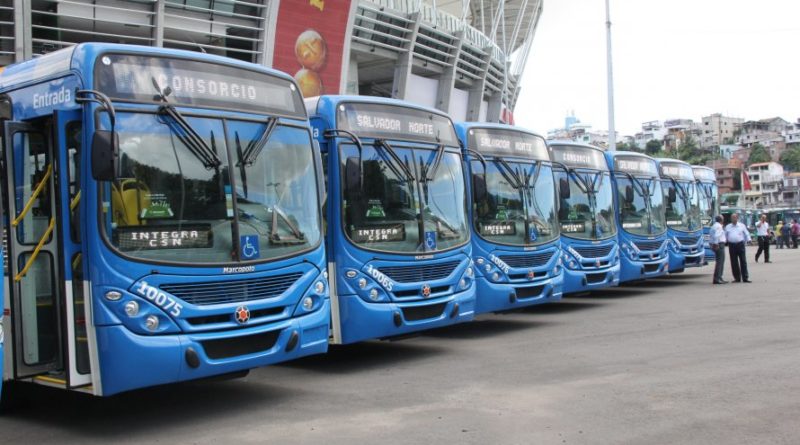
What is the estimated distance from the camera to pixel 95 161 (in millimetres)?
5910

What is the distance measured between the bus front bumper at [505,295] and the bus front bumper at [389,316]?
154cm

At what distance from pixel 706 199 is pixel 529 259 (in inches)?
430

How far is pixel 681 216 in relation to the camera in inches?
750

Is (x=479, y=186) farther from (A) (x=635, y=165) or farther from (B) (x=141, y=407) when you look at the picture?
(A) (x=635, y=165)

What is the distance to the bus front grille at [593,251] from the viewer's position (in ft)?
46.9

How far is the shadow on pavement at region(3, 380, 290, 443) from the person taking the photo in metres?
6.61

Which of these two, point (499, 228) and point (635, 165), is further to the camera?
point (635, 165)

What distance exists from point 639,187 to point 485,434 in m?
12.4

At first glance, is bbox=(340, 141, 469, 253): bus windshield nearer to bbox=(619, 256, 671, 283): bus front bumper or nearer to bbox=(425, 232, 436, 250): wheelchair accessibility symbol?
bbox=(425, 232, 436, 250): wheelchair accessibility symbol

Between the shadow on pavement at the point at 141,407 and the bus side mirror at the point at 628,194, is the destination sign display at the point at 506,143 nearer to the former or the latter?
the bus side mirror at the point at 628,194

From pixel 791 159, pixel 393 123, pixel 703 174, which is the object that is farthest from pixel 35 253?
pixel 791 159

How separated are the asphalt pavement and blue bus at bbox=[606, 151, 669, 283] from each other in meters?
5.05

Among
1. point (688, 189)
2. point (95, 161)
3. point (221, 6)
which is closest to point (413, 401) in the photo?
point (95, 161)

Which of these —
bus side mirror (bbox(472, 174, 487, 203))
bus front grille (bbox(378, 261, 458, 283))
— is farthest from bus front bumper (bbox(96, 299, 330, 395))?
bus side mirror (bbox(472, 174, 487, 203))
